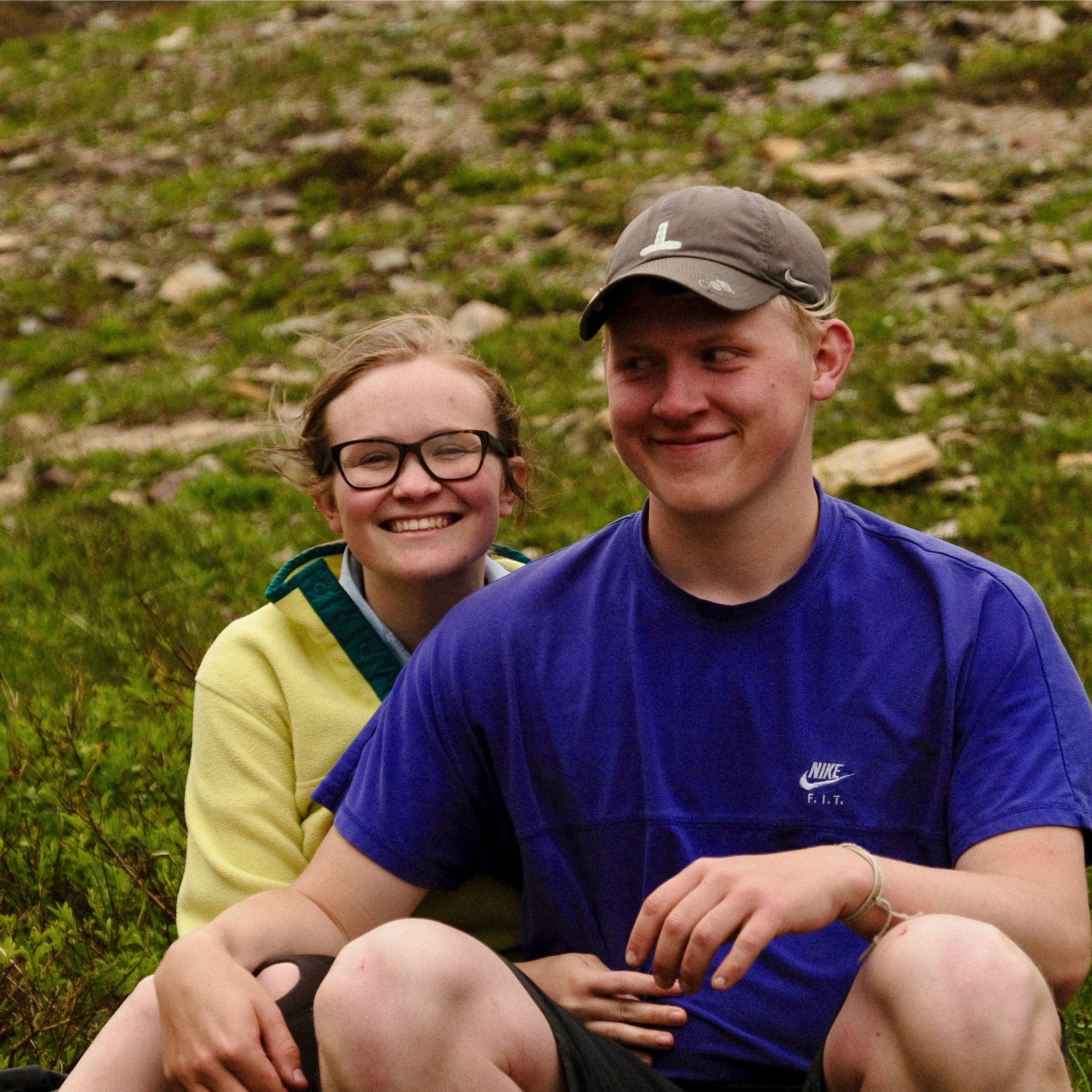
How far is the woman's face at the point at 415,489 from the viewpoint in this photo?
3.23 m

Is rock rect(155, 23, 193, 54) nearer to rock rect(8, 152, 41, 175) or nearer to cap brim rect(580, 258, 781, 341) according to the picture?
rock rect(8, 152, 41, 175)

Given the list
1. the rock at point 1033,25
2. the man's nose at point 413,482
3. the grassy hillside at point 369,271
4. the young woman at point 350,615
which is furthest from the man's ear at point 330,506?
the rock at point 1033,25

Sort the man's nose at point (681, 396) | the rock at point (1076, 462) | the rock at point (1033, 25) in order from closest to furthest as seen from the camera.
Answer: the man's nose at point (681, 396) < the rock at point (1076, 462) < the rock at point (1033, 25)

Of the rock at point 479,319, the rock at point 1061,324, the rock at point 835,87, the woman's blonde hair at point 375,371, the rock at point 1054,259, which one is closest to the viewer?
the woman's blonde hair at point 375,371

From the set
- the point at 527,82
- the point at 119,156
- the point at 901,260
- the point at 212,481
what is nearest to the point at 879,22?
the point at 527,82

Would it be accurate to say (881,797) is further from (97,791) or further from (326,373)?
(97,791)

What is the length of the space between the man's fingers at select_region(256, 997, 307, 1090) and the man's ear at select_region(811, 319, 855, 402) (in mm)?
1489

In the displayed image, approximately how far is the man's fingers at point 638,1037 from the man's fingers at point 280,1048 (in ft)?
1.67

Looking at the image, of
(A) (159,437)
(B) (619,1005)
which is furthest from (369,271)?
(B) (619,1005)

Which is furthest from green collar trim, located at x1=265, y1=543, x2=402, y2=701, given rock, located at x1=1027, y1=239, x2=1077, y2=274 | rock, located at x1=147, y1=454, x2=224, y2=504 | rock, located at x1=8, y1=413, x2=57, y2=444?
rock, located at x1=1027, y1=239, x2=1077, y2=274

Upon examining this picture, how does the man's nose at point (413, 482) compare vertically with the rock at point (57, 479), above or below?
above

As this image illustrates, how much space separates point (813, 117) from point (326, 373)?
11.1m

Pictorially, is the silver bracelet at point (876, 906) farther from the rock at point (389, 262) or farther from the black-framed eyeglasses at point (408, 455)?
the rock at point (389, 262)

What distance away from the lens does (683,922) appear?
2.00 metres
